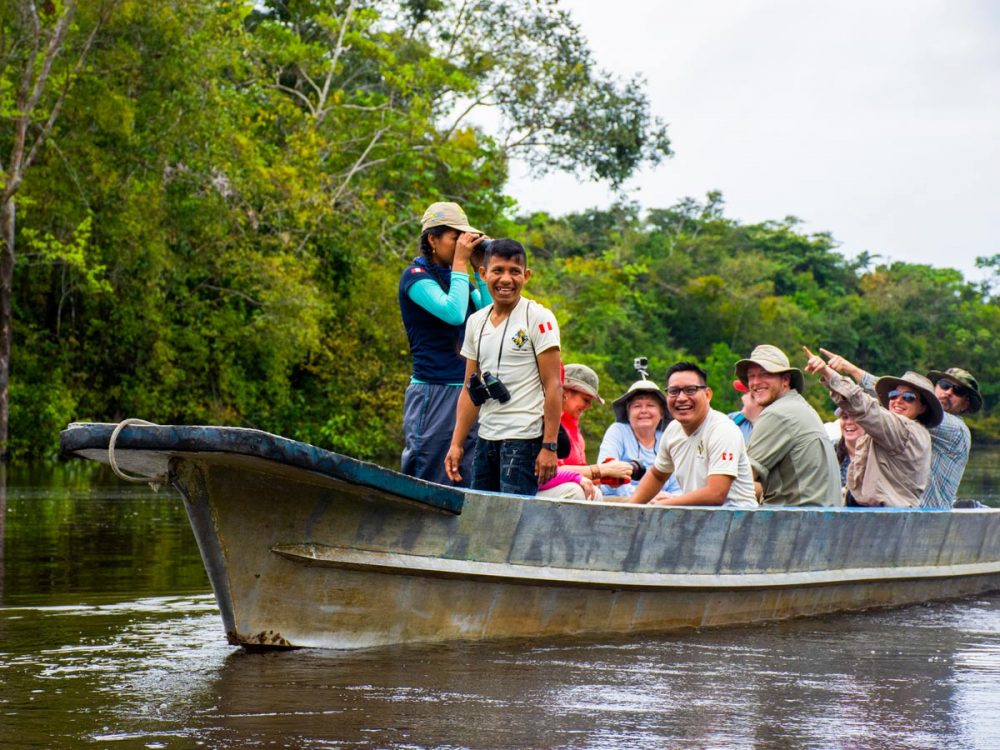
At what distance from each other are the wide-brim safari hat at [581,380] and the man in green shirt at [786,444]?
801 mm

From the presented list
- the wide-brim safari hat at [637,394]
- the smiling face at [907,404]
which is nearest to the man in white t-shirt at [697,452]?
the wide-brim safari hat at [637,394]

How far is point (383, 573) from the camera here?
→ 590cm

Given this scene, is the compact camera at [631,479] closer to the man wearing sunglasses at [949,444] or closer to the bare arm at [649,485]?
the bare arm at [649,485]

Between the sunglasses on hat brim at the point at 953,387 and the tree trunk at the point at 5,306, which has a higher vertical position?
the sunglasses on hat brim at the point at 953,387

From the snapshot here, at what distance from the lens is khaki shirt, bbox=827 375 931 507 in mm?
8320

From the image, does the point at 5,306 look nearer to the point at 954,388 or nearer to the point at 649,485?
the point at 954,388

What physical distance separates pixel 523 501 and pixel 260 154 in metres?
21.0

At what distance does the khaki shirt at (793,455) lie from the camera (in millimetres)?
7785

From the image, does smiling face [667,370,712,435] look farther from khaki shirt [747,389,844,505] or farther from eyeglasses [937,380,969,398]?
eyeglasses [937,380,969,398]

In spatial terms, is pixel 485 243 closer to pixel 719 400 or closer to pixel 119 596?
pixel 119 596

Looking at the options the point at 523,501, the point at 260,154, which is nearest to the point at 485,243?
the point at 523,501

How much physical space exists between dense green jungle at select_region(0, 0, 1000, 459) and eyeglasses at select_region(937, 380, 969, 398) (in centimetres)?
1435

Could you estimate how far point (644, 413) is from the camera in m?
8.75

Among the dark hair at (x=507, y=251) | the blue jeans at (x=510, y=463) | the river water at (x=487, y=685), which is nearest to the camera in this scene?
the river water at (x=487, y=685)
